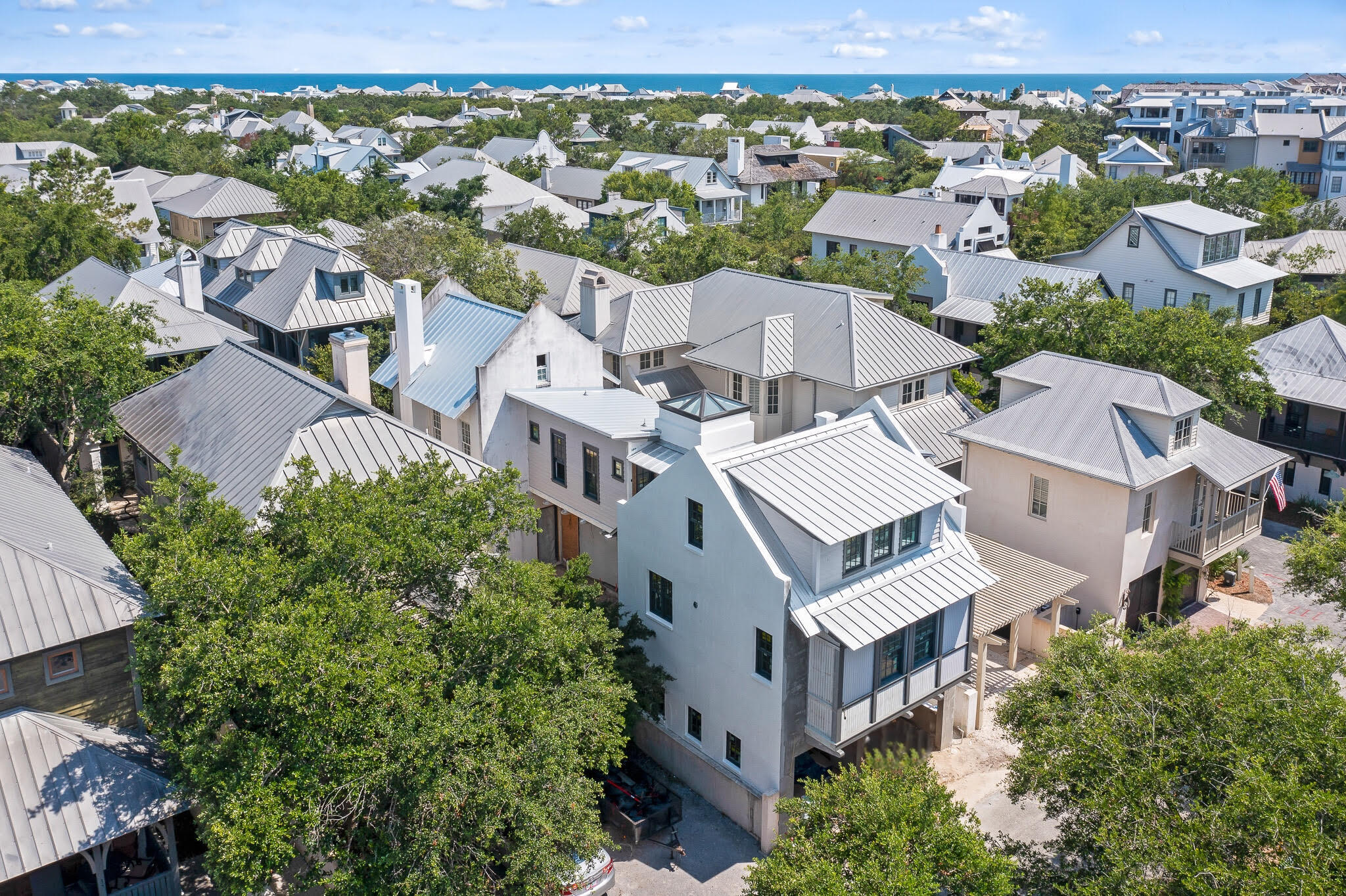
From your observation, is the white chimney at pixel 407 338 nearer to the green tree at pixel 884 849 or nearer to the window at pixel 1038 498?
the window at pixel 1038 498

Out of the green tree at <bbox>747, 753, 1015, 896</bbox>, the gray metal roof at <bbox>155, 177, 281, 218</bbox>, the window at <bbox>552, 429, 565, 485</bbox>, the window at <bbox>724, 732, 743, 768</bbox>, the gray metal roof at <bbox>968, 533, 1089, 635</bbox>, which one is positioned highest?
the gray metal roof at <bbox>155, 177, 281, 218</bbox>

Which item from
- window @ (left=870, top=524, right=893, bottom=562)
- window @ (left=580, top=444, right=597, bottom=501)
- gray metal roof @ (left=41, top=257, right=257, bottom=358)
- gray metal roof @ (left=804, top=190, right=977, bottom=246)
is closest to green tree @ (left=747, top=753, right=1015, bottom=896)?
window @ (left=870, top=524, right=893, bottom=562)

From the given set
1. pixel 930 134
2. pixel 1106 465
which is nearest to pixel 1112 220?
pixel 1106 465

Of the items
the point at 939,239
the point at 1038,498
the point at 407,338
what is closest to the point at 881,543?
the point at 1038,498

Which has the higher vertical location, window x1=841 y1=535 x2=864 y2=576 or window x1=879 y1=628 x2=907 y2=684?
window x1=841 y1=535 x2=864 y2=576

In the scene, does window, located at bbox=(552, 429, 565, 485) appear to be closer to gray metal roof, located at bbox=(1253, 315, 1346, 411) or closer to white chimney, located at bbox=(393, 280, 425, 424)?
white chimney, located at bbox=(393, 280, 425, 424)

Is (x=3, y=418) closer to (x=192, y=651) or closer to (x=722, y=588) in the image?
(x=192, y=651)

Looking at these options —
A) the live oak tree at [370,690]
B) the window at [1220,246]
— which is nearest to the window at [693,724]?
the live oak tree at [370,690]
